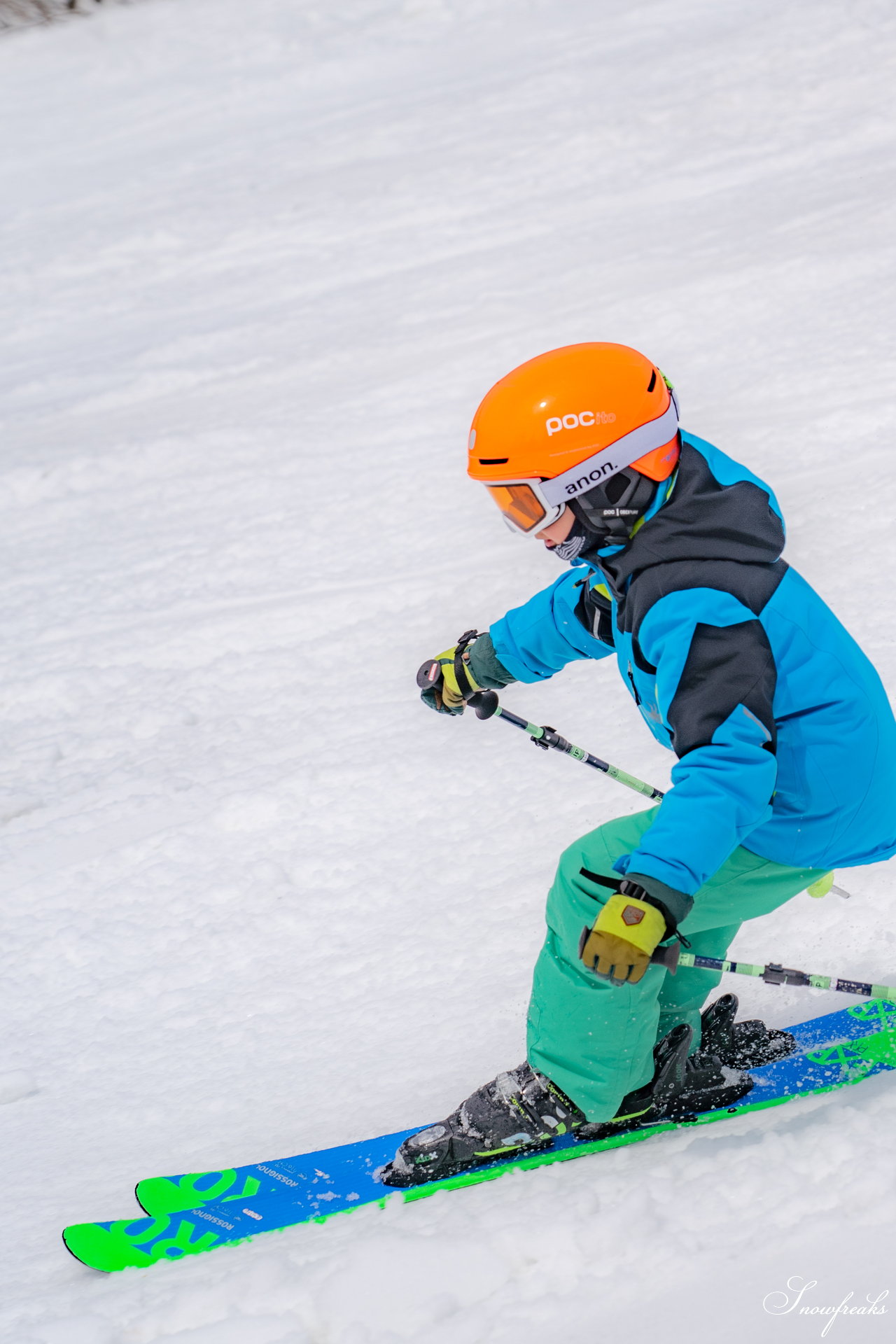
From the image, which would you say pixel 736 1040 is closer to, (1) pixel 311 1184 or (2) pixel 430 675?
(1) pixel 311 1184

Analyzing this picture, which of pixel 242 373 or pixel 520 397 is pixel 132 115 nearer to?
pixel 242 373

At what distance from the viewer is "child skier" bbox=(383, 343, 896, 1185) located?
2.04 metres

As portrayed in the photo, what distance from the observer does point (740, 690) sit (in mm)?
2055

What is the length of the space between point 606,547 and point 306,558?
137 inches

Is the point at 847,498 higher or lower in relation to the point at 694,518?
lower

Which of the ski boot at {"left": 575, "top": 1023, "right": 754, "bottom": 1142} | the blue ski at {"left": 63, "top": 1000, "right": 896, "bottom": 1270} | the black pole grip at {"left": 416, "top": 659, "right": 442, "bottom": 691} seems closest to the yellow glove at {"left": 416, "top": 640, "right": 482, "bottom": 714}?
the black pole grip at {"left": 416, "top": 659, "right": 442, "bottom": 691}

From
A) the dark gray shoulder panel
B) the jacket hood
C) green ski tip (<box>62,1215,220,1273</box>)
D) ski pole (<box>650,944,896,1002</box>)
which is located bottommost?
green ski tip (<box>62,1215,220,1273</box>)

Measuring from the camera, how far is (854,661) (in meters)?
2.28

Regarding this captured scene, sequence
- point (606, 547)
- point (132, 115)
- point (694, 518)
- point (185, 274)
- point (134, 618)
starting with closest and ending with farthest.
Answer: point (694, 518)
point (606, 547)
point (134, 618)
point (185, 274)
point (132, 115)

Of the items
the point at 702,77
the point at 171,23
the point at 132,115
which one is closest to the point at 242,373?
the point at 702,77

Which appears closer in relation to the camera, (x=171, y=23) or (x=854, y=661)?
(x=854, y=661)

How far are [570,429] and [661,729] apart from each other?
71 cm

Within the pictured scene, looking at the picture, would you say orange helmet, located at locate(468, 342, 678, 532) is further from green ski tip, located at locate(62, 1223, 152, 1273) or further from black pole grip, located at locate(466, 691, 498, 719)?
green ski tip, located at locate(62, 1223, 152, 1273)

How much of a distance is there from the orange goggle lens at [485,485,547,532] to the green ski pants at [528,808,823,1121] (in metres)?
0.71
